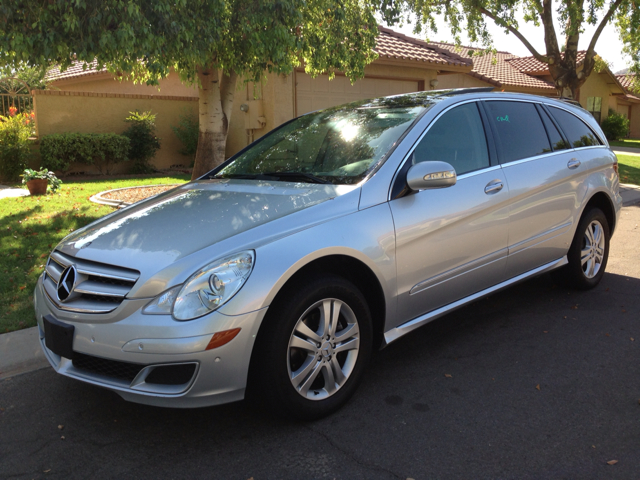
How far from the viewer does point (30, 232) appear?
7449mm

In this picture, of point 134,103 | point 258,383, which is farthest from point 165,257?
point 134,103

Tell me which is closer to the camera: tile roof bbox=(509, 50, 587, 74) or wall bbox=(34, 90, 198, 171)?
wall bbox=(34, 90, 198, 171)

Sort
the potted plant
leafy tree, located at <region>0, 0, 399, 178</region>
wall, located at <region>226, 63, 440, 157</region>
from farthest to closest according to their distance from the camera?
wall, located at <region>226, 63, 440, 157</region>
the potted plant
leafy tree, located at <region>0, 0, 399, 178</region>

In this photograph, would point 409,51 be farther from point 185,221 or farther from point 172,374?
point 172,374

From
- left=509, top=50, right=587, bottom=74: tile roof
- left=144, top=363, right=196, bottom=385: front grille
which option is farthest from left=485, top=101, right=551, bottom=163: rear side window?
left=509, top=50, right=587, bottom=74: tile roof

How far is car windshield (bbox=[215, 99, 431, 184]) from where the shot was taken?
12.1ft

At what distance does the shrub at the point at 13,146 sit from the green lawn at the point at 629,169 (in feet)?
47.2

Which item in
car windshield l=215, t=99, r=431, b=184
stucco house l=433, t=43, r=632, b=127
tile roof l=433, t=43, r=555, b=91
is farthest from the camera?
stucco house l=433, t=43, r=632, b=127

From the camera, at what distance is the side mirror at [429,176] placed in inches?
133

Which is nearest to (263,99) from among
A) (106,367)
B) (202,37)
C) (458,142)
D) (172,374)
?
(202,37)

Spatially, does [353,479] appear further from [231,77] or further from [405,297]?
[231,77]

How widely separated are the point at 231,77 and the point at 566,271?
7.03 m

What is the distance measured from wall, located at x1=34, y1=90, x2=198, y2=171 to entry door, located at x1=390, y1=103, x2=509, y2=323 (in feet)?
41.7

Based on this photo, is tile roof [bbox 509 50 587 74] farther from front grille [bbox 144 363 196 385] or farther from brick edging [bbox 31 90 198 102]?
front grille [bbox 144 363 196 385]
